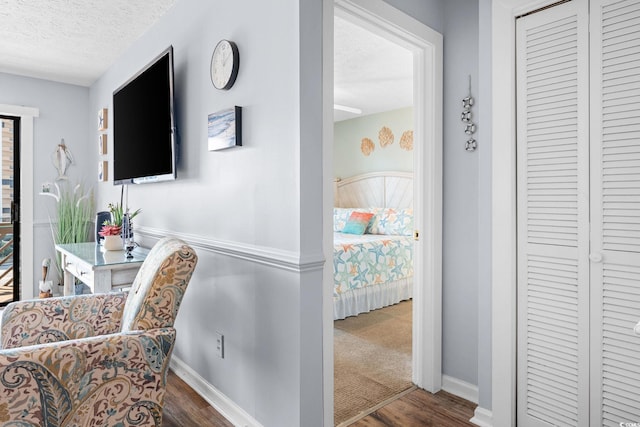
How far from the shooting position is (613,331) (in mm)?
1504

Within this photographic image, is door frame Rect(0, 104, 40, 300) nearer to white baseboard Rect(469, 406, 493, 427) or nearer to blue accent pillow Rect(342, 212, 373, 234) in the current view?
blue accent pillow Rect(342, 212, 373, 234)

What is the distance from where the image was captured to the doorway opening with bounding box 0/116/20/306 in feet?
13.4

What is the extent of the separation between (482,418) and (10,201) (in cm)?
468

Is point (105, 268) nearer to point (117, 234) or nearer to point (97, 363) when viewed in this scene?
point (117, 234)

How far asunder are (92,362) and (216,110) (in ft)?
4.46

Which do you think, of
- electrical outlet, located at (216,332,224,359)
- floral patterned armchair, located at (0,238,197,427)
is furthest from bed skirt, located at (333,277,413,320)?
floral patterned armchair, located at (0,238,197,427)

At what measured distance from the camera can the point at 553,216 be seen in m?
1.67

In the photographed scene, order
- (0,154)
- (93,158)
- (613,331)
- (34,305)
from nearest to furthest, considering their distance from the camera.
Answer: (613,331) < (34,305) < (0,154) < (93,158)

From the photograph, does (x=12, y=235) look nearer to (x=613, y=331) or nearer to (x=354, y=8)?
(x=354, y=8)

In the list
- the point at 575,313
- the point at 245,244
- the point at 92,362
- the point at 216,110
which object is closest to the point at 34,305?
the point at 92,362

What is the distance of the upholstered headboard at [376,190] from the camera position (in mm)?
5348

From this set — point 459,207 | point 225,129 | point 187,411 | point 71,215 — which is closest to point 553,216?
point 459,207

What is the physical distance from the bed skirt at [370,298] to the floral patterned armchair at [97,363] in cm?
230

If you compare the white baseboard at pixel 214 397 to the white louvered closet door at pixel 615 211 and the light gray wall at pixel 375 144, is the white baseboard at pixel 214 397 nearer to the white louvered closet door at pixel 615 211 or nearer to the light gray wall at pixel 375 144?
the white louvered closet door at pixel 615 211
